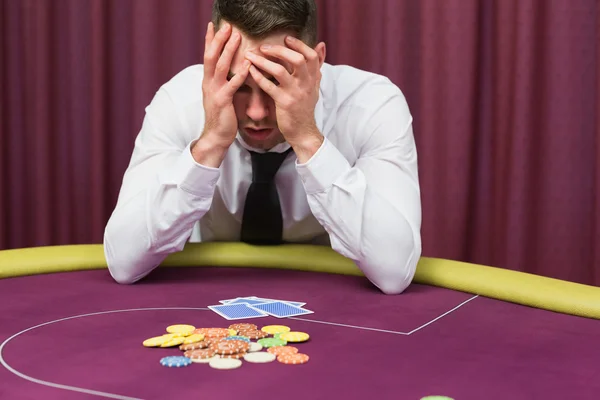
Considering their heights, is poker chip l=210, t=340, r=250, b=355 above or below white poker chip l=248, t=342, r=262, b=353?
above

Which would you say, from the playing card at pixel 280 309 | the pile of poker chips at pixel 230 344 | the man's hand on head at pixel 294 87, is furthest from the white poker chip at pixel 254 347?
the man's hand on head at pixel 294 87

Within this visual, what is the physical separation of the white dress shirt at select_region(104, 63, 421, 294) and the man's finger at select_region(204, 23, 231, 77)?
0.20 m

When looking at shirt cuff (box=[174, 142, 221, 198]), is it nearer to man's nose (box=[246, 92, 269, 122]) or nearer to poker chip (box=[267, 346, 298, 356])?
man's nose (box=[246, 92, 269, 122])

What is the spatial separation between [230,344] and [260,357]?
0.06m

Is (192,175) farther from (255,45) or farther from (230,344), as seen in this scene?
(230,344)

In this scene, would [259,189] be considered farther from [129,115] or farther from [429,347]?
[129,115]

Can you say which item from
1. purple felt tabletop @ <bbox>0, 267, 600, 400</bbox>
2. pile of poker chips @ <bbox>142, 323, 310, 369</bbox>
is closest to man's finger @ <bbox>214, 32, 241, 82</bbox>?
purple felt tabletop @ <bbox>0, 267, 600, 400</bbox>

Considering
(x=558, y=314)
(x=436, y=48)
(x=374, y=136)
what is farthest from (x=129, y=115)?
(x=558, y=314)

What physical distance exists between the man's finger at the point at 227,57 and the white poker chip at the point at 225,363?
30.9 inches

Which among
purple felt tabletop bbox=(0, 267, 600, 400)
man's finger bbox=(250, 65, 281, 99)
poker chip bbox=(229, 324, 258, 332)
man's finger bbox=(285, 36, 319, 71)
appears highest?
man's finger bbox=(285, 36, 319, 71)

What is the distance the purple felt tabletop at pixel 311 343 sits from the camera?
101 centimetres

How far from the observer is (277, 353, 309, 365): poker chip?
1.11 meters

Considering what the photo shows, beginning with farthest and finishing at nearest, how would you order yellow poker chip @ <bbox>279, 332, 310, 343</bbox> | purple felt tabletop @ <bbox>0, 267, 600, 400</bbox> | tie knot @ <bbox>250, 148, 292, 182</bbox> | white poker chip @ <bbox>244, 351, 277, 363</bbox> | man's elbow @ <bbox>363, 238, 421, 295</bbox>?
tie knot @ <bbox>250, 148, 292, 182</bbox> < man's elbow @ <bbox>363, 238, 421, 295</bbox> < yellow poker chip @ <bbox>279, 332, 310, 343</bbox> < white poker chip @ <bbox>244, 351, 277, 363</bbox> < purple felt tabletop @ <bbox>0, 267, 600, 400</bbox>

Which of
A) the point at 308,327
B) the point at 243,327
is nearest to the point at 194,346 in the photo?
the point at 243,327
